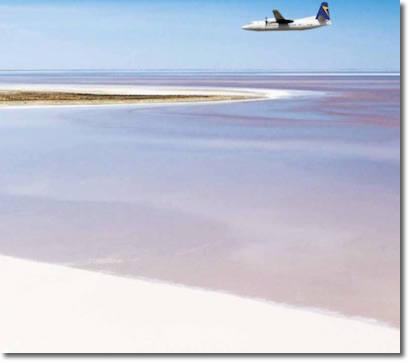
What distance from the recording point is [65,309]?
4473 mm

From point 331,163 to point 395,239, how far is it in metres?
5.05

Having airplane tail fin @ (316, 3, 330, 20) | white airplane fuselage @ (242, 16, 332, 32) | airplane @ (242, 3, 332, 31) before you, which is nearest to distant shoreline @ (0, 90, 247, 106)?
white airplane fuselage @ (242, 16, 332, 32)

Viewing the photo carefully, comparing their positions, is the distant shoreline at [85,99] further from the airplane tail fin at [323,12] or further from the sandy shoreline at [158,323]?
the sandy shoreline at [158,323]

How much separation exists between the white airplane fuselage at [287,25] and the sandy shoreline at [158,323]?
9.01 ft

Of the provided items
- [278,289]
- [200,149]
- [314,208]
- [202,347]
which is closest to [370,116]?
[200,149]

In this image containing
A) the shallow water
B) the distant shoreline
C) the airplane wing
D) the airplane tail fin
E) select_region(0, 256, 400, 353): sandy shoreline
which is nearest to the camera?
select_region(0, 256, 400, 353): sandy shoreline

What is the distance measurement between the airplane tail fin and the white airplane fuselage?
3cm

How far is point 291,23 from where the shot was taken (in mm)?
6531

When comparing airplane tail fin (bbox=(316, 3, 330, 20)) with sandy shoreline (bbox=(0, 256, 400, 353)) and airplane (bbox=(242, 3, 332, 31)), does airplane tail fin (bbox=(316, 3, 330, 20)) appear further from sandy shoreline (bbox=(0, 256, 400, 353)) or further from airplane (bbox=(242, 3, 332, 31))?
sandy shoreline (bbox=(0, 256, 400, 353))

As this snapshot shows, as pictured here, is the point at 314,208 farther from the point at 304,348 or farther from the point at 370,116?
the point at 370,116

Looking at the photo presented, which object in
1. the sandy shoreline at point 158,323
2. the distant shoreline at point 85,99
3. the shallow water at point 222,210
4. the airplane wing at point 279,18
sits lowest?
the distant shoreline at point 85,99

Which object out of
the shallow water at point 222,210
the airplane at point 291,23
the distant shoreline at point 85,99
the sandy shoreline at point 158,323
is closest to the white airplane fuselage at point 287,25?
the airplane at point 291,23

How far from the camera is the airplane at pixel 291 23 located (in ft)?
20.7

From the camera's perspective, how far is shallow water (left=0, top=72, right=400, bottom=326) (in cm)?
555
